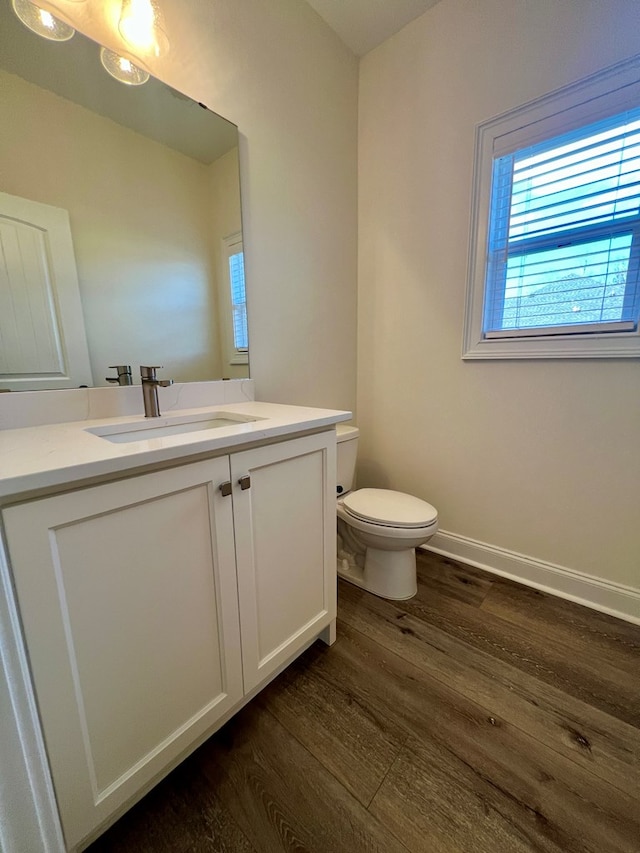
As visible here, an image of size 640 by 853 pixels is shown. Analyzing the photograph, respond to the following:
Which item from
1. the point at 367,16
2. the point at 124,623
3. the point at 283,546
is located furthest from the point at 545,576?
the point at 367,16

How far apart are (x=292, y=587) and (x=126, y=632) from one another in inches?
19.1

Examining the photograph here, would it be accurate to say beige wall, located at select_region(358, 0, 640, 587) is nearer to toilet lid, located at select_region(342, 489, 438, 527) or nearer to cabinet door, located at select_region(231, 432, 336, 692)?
toilet lid, located at select_region(342, 489, 438, 527)

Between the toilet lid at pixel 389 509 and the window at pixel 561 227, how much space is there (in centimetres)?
79

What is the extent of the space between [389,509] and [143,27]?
1.90 m

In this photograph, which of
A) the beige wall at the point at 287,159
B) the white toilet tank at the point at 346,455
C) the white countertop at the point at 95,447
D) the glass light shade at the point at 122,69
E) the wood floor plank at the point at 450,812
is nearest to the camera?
the white countertop at the point at 95,447

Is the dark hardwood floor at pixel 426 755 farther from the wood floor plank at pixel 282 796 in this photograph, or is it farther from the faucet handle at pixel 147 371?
the faucet handle at pixel 147 371

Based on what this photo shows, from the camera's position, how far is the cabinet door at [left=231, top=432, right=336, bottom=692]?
89 cm

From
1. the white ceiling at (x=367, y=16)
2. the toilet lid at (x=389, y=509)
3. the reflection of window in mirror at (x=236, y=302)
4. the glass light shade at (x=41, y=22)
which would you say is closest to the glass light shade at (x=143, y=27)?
the glass light shade at (x=41, y=22)

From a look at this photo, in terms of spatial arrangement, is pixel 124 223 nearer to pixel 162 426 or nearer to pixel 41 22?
pixel 41 22

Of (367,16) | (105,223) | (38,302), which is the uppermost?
(367,16)

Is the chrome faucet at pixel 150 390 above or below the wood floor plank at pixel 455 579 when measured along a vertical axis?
above

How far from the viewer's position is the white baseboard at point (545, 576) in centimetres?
142

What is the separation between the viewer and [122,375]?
3.66ft

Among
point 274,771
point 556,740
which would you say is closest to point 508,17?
point 556,740
